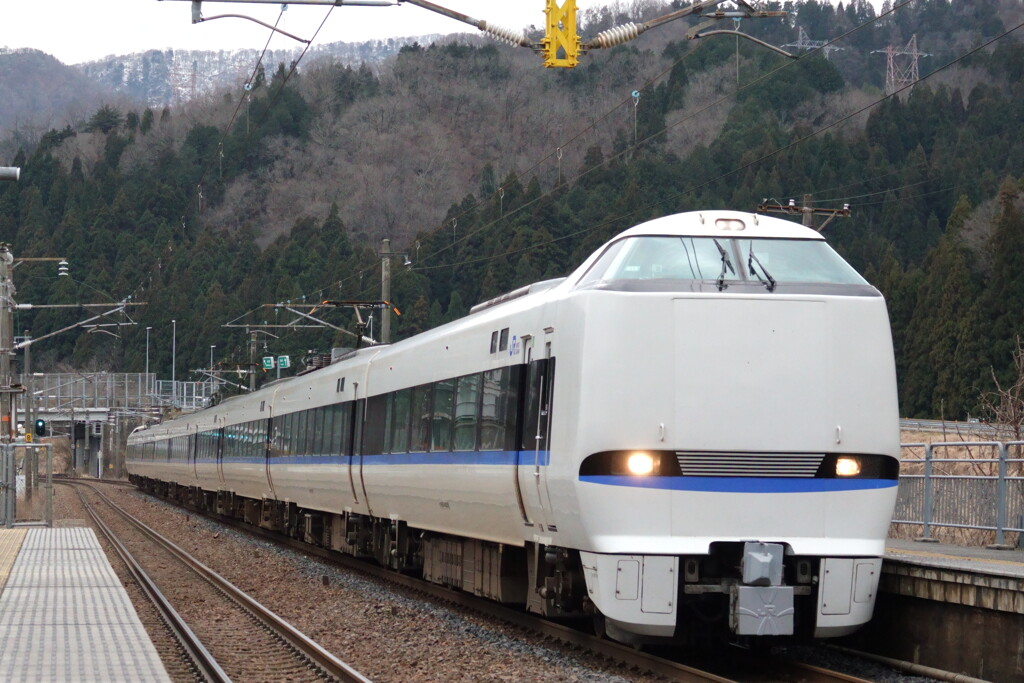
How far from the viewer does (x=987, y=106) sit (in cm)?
8256

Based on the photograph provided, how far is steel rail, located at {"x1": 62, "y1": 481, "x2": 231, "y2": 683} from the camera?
11258 mm

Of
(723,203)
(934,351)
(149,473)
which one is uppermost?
(723,203)

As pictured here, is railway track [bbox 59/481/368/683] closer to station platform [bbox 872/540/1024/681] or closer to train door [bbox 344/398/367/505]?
train door [bbox 344/398/367/505]

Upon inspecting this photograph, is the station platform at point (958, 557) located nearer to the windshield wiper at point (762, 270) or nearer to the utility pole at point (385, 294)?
the windshield wiper at point (762, 270)

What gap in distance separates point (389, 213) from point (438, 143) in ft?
44.1

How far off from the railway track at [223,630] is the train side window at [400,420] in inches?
93.3

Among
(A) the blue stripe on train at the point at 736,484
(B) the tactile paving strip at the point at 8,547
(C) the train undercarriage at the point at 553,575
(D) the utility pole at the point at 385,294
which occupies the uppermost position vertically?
(D) the utility pole at the point at 385,294

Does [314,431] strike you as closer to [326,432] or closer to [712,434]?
[326,432]

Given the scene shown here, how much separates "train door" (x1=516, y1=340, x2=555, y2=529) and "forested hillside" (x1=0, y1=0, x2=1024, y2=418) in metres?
36.7

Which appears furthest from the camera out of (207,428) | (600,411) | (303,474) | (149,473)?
(149,473)

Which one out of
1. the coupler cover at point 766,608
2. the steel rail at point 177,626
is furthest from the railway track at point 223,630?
the coupler cover at point 766,608

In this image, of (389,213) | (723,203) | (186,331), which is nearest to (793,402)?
(723,203)

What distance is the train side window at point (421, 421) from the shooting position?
15398 mm

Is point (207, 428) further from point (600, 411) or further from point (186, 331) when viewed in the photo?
point (186, 331)
